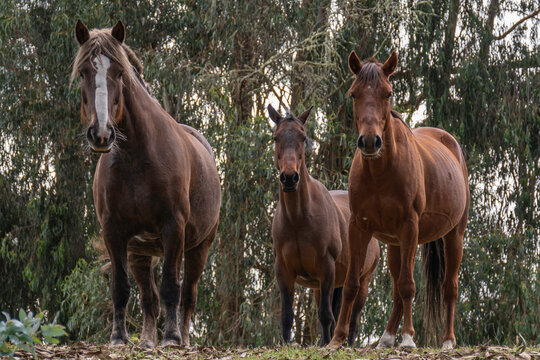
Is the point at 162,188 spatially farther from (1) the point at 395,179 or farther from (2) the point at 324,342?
(2) the point at 324,342

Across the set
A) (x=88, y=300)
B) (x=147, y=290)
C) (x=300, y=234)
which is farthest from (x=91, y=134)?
(x=88, y=300)

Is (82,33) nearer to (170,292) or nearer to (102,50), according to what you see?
(102,50)

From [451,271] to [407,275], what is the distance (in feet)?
4.91

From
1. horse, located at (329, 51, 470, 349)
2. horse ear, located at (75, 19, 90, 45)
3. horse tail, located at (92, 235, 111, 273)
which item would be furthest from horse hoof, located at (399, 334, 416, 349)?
horse tail, located at (92, 235, 111, 273)

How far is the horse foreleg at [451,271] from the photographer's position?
289 inches

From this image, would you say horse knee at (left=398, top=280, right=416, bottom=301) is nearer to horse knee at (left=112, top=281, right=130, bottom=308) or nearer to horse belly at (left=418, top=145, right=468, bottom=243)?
horse belly at (left=418, top=145, right=468, bottom=243)

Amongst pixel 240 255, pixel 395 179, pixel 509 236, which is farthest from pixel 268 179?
pixel 395 179

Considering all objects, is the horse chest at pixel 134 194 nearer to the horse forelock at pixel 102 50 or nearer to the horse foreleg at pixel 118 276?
the horse foreleg at pixel 118 276

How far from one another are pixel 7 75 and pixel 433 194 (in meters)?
10.5

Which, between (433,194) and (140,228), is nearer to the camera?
(140,228)

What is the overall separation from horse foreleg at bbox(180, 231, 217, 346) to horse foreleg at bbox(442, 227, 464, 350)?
2332 mm

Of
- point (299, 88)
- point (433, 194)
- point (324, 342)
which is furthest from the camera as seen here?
point (299, 88)

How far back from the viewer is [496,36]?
14234 mm

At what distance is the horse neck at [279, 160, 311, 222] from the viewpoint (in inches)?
329
